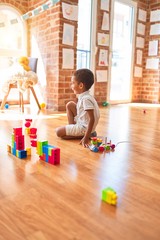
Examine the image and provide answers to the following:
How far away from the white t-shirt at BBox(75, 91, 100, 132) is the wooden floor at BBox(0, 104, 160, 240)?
22 cm

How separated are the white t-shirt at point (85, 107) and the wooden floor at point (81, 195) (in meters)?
0.22

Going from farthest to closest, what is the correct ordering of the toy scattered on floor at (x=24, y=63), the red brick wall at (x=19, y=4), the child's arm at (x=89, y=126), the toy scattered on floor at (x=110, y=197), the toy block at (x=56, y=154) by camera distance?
1. the red brick wall at (x=19, y=4)
2. the toy scattered on floor at (x=24, y=63)
3. the child's arm at (x=89, y=126)
4. the toy block at (x=56, y=154)
5. the toy scattered on floor at (x=110, y=197)

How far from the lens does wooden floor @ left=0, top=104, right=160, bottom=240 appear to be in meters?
0.74

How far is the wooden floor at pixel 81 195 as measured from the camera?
0.74m

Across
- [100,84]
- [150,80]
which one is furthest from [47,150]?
[150,80]

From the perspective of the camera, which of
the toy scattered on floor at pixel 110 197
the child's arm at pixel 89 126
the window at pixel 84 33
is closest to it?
the toy scattered on floor at pixel 110 197

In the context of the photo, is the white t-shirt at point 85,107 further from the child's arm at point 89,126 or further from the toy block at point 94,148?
the toy block at point 94,148

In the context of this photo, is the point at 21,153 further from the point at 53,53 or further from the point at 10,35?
the point at 10,35

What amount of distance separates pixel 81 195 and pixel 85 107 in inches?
31.9

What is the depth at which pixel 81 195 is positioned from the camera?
96 centimetres

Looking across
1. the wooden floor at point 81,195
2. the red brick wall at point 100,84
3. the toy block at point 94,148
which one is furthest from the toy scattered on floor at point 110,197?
the red brick wall at point 100,84

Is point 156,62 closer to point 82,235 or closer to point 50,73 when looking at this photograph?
point 50,73

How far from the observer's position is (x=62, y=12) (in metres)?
3.14

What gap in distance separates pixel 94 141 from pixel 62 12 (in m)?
2.22
